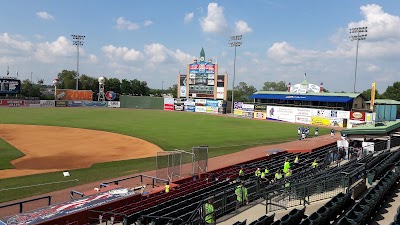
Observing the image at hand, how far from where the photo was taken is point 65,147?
30.3m

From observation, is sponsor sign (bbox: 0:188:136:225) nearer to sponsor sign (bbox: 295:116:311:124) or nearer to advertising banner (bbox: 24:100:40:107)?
sponsor sign (bbox: 295:116:311:124)

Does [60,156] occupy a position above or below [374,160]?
below

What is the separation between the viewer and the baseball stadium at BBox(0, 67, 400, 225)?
1092 centimetres

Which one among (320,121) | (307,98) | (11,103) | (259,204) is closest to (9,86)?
(11,103)

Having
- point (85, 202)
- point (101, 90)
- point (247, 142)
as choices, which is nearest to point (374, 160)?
point (85, 202)

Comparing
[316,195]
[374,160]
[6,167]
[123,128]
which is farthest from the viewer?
[123,128]

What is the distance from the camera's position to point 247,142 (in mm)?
37250

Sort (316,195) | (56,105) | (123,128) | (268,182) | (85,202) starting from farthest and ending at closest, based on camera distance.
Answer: (56,105) < (123,128) < (268,182) < (316,195) < (85,202)

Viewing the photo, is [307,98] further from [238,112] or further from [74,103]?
[74,103]

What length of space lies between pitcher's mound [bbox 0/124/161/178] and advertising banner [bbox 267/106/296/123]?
39.2m

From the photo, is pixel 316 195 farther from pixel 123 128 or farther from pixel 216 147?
pixel 123 128

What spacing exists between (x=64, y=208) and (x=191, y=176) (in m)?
8.45

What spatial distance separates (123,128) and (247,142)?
60.2 ft

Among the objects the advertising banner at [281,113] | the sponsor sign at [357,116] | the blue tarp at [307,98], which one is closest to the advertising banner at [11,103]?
the blue tarp at [307,98]
